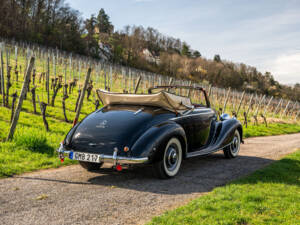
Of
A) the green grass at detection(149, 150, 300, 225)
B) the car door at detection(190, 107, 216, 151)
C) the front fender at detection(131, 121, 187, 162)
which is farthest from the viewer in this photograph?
the car door at detection(190, 107, 216, 151)

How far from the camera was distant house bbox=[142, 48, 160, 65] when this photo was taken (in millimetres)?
97250

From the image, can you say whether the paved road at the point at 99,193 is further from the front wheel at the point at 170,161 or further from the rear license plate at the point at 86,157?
the rear license plate at the point at 86,157

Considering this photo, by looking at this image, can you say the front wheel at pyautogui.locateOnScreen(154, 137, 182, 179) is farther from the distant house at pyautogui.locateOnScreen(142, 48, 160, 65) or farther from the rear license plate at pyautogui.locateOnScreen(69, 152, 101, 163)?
the distant house at pyautogui.locateOnScreen(142, 48, 160, 65)

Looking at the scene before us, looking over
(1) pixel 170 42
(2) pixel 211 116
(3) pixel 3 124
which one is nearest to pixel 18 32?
(3) pixel 3 124

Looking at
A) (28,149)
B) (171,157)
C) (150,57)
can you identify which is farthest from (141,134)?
(150,57)

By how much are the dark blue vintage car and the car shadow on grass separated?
0.84 feet

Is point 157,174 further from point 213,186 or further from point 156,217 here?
point 156,217

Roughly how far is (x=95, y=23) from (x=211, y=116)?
95372mm

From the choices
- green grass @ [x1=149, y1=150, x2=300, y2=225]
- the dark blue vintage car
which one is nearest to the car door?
the dark blue vintage car

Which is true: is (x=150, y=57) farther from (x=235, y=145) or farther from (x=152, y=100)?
(x=152, y=100)

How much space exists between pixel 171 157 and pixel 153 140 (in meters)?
0.59

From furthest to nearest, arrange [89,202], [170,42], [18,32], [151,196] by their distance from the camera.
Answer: [170,42] → [18,32] → [151,196] → [89,202]

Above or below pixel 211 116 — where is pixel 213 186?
below

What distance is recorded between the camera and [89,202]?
384cm
